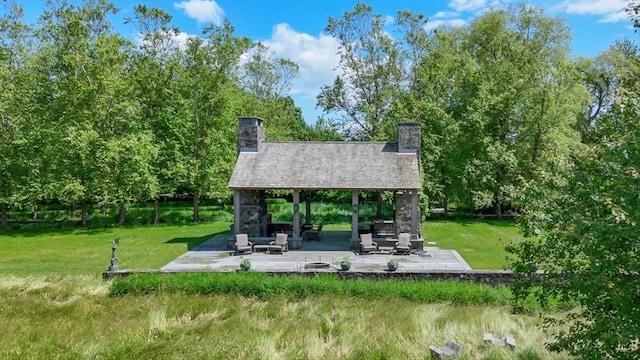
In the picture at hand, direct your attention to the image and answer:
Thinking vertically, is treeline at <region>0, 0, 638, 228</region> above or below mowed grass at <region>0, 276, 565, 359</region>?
above

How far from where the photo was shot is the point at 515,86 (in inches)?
1225

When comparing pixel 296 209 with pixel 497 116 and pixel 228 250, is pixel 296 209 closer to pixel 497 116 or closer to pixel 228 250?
pixel 228 250

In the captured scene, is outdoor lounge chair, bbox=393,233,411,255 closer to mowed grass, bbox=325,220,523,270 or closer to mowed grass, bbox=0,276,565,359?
mowed grass, bbox=325,220,523,270

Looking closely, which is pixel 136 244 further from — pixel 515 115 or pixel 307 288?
pixel 515 115

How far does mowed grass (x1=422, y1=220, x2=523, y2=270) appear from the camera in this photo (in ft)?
60.2

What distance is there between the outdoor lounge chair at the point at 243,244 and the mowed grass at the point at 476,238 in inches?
333

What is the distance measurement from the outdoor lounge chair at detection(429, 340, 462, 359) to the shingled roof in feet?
34.2

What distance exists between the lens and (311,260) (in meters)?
17.8

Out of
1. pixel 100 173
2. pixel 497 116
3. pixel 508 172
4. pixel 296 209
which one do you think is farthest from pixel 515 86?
pixel 100 173

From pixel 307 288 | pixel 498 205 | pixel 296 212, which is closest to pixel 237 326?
pixel 307 288

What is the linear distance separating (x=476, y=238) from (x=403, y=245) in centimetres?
660

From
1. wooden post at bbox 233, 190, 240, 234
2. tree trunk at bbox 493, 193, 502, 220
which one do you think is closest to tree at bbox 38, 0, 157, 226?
wooden post at bbox 233, 190, 240, 234

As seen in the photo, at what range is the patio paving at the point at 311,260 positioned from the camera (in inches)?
655

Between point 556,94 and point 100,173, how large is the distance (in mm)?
29097
